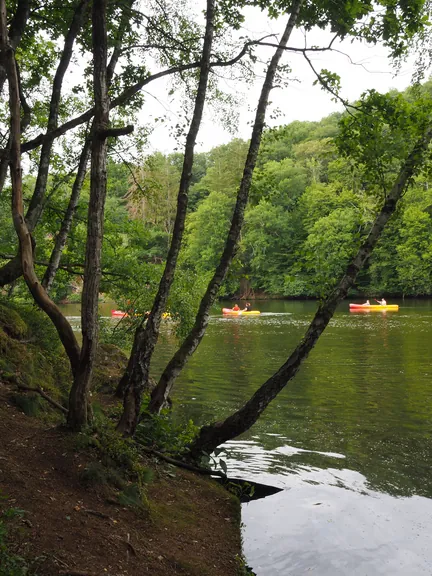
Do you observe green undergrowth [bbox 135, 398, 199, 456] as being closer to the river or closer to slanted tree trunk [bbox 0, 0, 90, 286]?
the river

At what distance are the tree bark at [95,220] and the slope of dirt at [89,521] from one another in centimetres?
68

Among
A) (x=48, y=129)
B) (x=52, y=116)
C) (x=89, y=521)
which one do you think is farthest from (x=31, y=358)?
(x=89, y=521)

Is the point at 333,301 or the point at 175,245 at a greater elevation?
the point at 175,245

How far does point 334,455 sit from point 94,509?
19.1 ft

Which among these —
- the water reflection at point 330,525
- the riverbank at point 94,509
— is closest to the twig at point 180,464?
the riverbank at point 94,509

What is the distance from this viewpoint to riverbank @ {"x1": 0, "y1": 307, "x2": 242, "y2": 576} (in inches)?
153

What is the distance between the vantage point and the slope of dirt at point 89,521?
394 cm

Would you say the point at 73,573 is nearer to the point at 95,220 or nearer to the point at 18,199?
the point at 95,220

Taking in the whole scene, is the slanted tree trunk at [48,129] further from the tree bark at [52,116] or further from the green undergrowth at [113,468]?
the green undergrowth at [113,468]

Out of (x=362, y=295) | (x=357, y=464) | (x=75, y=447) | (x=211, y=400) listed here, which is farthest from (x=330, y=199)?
(x=75, y=447)

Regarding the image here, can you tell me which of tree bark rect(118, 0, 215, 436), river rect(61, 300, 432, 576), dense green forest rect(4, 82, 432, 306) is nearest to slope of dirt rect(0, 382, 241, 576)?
river rect(61, 300, 432, 576)

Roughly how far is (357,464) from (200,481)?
328cm

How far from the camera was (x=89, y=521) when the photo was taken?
4527 millimetres

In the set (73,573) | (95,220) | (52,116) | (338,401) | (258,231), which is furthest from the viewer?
(258,231)
